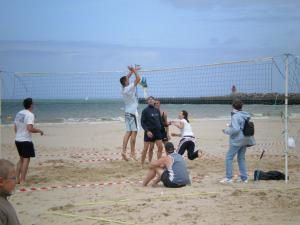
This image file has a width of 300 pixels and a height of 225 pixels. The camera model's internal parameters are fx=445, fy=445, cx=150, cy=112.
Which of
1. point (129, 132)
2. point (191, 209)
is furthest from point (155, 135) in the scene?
point (191, 209)

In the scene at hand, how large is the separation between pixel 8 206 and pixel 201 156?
904 cm

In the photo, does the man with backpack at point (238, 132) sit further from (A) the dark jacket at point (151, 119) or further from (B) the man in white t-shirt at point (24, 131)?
(B) the man in white t-shirt at point (24, 131)

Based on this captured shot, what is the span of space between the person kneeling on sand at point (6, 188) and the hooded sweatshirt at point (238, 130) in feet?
17.1

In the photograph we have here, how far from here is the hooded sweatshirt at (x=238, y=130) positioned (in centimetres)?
751

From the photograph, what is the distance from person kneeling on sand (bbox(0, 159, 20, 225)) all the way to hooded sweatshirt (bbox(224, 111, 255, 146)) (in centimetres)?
520

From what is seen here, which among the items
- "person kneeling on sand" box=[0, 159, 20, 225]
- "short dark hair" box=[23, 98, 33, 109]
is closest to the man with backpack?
"short dark hair" box=[23, 98, 33, 109]

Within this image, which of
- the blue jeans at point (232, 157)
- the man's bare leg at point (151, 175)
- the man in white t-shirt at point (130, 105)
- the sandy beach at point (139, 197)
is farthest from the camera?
the man in white t-shirt at point (130, 105)

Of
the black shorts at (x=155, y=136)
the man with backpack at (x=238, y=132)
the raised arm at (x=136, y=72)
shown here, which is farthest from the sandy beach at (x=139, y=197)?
the raised arm at (x=136, y=72)

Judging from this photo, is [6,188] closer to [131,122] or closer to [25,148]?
[25,148]

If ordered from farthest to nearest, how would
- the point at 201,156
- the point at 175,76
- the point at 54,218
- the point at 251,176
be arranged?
1. the point at 175,76
2. the point at 201,156
3. the point at 251,176
4. the point at 54,218

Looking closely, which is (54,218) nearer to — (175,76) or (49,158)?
(49,158)

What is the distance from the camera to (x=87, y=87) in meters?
20.4

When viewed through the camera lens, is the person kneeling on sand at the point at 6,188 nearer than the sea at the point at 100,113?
Yes

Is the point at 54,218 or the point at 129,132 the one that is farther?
the point at 129,132
